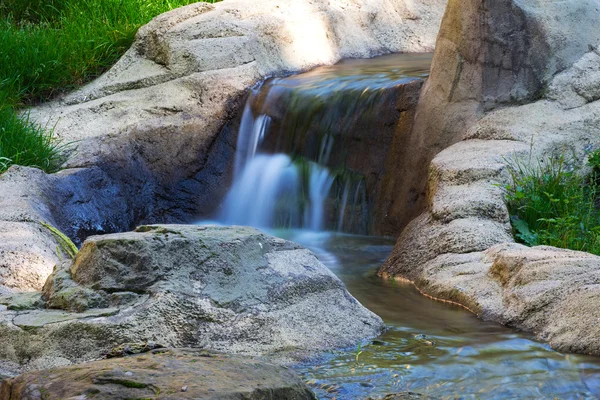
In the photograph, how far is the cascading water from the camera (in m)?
7.45

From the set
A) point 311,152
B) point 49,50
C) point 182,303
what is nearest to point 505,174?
point 311,152

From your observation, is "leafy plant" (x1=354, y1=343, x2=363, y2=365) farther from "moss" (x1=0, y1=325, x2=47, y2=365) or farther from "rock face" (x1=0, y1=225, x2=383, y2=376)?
"moss" (x1=0, y1=325, x2=47, y2=365)

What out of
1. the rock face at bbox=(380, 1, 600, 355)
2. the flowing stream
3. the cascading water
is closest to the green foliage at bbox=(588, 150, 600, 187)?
the rock face at bbox=(380, 1, 600, 355)

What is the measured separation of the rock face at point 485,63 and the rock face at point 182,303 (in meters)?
2.97

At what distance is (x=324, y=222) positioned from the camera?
743cm

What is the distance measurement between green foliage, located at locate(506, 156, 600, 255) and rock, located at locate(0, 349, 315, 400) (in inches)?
124

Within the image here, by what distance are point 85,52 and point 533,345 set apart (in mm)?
6519

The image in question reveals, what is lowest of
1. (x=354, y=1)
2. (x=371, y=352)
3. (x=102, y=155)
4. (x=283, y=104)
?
(x=371, y=352)

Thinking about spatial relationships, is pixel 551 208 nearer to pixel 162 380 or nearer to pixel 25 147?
pixel 162 380

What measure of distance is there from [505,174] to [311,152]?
2.21m

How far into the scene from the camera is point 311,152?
780cm

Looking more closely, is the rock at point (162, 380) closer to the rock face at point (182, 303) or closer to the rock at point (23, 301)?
the rock face at point (182, 303)

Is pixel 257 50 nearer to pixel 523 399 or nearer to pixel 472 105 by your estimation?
pixel 472 105

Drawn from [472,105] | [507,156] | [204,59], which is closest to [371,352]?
[507,156]
